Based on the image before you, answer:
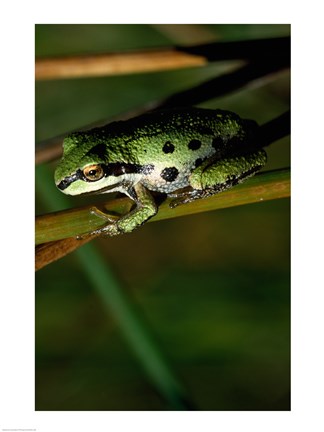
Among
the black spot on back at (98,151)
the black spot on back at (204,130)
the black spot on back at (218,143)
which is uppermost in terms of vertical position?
the black spot on back at (204,130)

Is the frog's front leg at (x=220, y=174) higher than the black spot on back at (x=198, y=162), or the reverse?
the black spot on back at (x=198, y=162)

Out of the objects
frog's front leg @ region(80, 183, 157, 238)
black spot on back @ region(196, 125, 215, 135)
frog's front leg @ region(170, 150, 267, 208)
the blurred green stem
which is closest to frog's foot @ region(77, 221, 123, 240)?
frog's front leg @ region(80, 183, 157, 238)

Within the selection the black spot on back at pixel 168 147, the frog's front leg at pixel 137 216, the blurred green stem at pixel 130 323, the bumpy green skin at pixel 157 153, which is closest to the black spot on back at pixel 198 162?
the bumpy green skin at pixel 157 153

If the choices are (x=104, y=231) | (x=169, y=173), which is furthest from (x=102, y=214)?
(x=169, y=173)

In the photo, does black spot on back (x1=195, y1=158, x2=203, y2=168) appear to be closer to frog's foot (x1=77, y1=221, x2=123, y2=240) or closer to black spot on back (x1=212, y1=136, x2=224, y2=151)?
black spot on back (x1=212, y1=136, x2=224, y2=151)

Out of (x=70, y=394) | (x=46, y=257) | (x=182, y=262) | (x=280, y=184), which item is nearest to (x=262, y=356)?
(x=182, y=262)

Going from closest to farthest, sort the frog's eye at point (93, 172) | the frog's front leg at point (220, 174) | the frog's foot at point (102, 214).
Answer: the frog's foot at point (102, 214), the frog's front leg at point (220, 174), the frog's eye at point (93, 172)

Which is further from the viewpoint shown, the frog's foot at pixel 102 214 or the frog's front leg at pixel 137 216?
the frog's front leg at pixel 137 216

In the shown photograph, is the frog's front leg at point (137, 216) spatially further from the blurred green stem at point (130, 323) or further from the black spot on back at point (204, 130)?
the black spot on back at point (204, 130)
